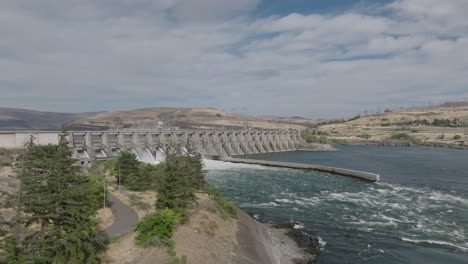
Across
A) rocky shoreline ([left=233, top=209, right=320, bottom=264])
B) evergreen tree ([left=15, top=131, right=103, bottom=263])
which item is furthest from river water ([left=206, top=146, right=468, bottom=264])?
evergreen tree ([left=15, top=131, right=103, bottom=263])

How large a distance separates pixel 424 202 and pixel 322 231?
21.7 metres

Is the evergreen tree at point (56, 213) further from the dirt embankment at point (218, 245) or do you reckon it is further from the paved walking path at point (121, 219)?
the paved walking path at point (121, 219)

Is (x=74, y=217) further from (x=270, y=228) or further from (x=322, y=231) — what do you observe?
(x=322, y=231)

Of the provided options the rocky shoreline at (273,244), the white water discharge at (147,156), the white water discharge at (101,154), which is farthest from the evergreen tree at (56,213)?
the white water discharge at (147,156)

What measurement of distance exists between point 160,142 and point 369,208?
190ft

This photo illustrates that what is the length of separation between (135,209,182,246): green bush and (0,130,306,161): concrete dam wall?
15.7 metres

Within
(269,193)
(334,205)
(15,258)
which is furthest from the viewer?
(269,193)

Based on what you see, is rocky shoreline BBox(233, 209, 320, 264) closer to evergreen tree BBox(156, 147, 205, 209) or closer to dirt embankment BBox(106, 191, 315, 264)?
dirt embankment BBox(106, 191, 315, 264)

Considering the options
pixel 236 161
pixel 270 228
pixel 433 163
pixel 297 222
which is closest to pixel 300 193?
pixel 297 222

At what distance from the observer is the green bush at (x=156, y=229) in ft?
67.2

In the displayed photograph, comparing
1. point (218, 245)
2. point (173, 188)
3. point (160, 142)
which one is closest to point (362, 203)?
point (218, 245)

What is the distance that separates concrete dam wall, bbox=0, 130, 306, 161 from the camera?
A: 6400 centimetres

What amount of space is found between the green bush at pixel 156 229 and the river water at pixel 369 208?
1451 cm

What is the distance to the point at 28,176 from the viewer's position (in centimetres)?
1534
